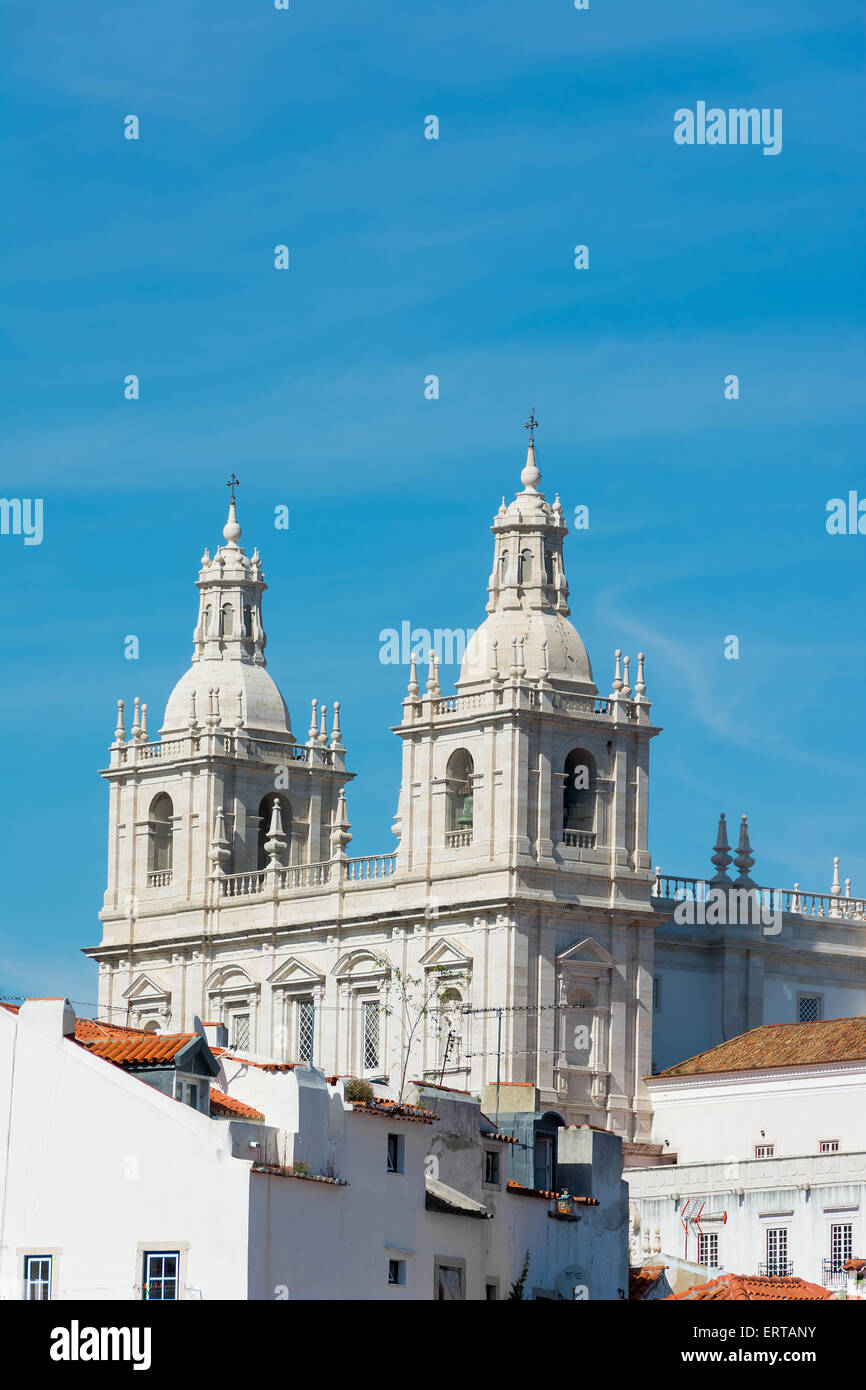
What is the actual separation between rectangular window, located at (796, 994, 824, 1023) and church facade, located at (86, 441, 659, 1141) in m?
7.17

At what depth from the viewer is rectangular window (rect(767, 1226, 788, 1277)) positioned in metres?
90.6

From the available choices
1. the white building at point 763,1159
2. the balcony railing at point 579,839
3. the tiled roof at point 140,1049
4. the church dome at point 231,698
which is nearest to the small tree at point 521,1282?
the tiled roof at point 140,1049

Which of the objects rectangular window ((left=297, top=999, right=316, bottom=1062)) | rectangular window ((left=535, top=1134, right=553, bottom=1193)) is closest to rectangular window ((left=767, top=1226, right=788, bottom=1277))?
rectangular window ((left=535, top=1134, right=553, bottom=1193))

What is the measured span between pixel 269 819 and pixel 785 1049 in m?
28.0

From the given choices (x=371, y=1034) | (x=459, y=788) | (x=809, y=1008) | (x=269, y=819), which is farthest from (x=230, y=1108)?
(x=269, y=819)

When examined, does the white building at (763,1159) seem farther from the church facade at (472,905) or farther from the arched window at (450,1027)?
the arched window at (450,1027)

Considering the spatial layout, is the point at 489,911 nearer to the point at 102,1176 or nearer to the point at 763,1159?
the point at 763,1159

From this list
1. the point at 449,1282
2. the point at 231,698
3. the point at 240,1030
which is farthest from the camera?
the point at 231,698

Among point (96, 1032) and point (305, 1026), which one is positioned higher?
point (305, 1026)

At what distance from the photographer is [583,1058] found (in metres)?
110

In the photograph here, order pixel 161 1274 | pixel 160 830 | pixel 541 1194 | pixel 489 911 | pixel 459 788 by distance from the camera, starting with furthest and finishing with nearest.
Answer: pixel 160 830 < pixel 459 788 < pixel 489 911 < pixel 541 1194 < pixel 161 1274

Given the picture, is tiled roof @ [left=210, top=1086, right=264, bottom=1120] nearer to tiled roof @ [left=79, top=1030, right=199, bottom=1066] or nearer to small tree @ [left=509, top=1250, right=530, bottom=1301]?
tiled roof @ [left=79, top=1030, right=199, bottom=1066]

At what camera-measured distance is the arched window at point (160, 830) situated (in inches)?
4956

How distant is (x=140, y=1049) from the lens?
219 feet
